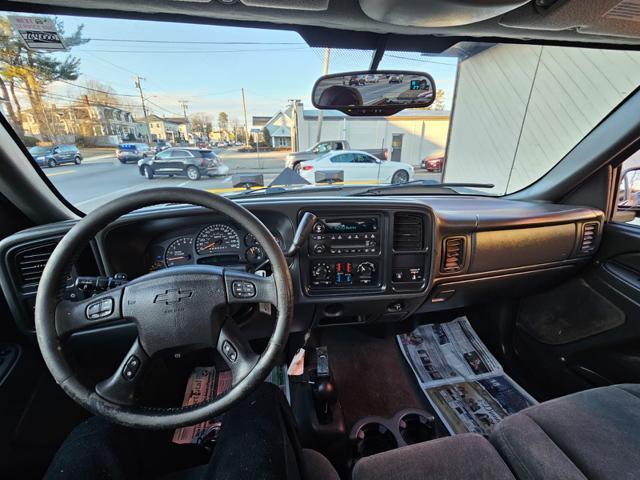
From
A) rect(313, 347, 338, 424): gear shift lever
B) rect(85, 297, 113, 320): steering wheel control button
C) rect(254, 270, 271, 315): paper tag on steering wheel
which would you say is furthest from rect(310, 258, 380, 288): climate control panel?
rect(85, 297, 113, 320): steering wheel control button

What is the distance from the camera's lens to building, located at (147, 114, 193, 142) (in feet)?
4.81

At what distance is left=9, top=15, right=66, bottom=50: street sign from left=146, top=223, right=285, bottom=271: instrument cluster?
0.85 metres

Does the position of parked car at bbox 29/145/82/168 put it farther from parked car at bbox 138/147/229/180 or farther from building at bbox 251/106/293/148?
building at bbox 251/106/293/148

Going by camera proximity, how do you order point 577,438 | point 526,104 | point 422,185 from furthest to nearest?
point 526,104, point 422,185, point 577,438

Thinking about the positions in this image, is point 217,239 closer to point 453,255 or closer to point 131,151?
point 131,151

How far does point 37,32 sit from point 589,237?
2.99m

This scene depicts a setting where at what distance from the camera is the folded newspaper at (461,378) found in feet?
5.80

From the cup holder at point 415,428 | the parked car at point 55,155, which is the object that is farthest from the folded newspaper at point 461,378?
the parked car at point 55,155

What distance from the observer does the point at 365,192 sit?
1.82 m

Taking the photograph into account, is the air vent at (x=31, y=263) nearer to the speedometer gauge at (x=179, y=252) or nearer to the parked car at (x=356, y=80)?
the speedometer gauge at (x=179, y=252)

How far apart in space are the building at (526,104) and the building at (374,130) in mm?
301

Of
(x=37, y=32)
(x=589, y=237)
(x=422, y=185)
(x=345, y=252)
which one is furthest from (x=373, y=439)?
(x=37, y=32)

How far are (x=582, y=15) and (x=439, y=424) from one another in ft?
6.87

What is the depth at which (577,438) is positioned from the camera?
0.98 m
